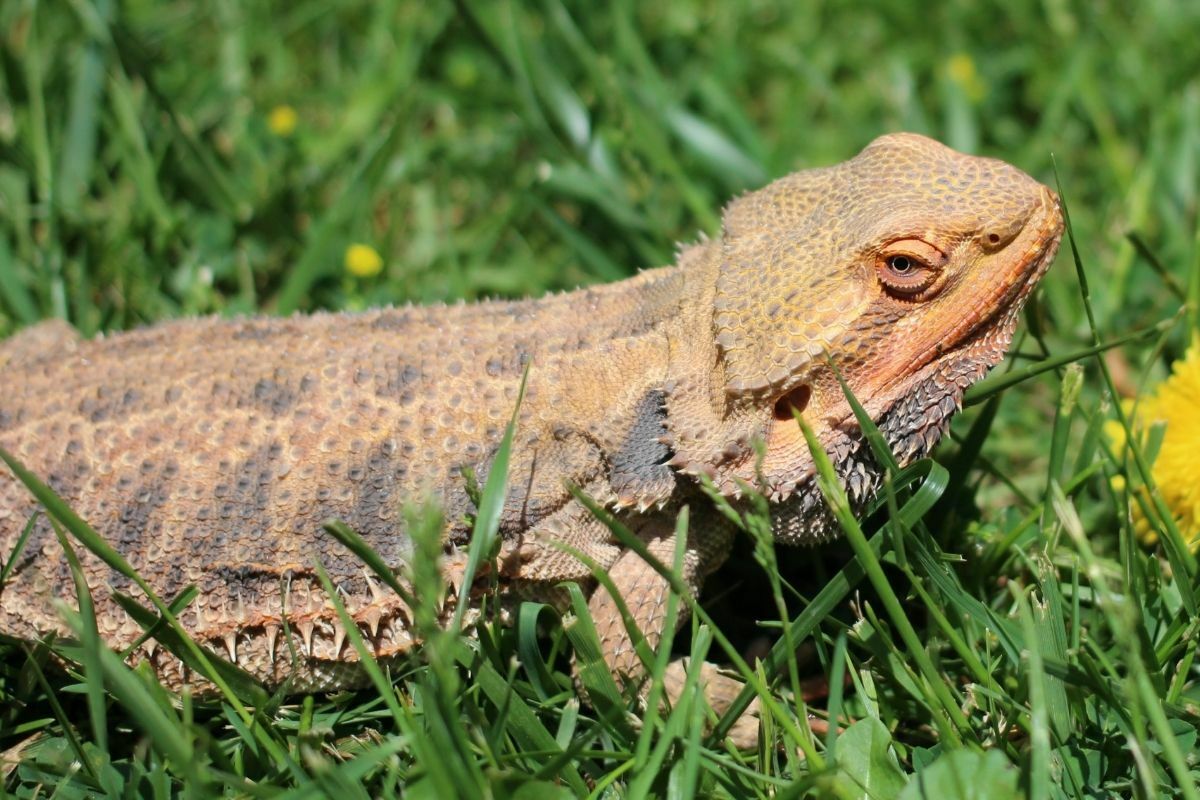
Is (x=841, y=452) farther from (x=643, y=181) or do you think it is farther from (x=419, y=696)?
(x=643, y=181)

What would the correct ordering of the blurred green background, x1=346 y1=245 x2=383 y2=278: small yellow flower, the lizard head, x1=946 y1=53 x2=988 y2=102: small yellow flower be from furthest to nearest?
x1=946 y1=53 x2=988 y2=102: small yellow flower → the blurred green background → x1=346 y1=245 x2=383 y2=278: small yellow flower → the lizard head

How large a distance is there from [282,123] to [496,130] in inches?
37.5

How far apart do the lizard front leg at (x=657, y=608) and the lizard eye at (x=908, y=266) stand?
779mm

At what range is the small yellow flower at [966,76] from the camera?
17.4 feet

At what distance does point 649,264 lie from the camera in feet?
15.5

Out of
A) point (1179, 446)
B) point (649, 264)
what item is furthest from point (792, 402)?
point (649, 264)

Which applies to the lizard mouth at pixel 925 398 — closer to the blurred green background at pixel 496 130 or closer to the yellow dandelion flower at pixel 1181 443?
the yellow dandelion flower at pixel 1181 443

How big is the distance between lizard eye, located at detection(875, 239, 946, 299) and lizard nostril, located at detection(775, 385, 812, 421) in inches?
12.4

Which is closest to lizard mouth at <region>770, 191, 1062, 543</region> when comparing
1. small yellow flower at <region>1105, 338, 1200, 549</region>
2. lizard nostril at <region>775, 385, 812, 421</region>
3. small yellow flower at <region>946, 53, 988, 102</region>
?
lizard nostril at <region>775, 385, 812, 421</region>

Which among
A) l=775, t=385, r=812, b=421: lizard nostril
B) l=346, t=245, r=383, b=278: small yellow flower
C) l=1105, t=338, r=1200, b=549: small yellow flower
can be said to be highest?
l=346, t=245, r=383, b=278: small yellow flower

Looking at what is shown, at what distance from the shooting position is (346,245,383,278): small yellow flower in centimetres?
457

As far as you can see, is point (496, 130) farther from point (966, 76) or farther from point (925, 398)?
point (925, 398)

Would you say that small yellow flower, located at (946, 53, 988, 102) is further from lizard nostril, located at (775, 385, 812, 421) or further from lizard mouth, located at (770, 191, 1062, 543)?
lizard nostril, located at (775, 385, 812, 421)

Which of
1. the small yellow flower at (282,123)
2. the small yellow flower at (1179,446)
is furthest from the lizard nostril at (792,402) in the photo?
the small yellow flower at (282,123)
